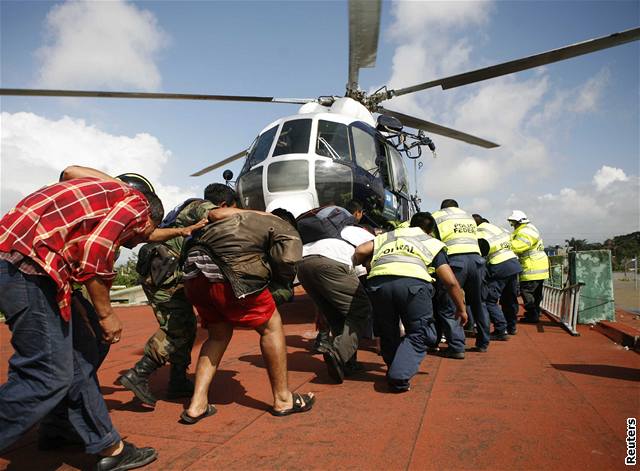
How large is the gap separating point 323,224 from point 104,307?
2423mm

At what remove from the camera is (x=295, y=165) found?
6.47 metres

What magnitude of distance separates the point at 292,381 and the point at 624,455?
2.41m

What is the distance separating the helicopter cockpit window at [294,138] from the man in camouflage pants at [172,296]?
3.23 metres

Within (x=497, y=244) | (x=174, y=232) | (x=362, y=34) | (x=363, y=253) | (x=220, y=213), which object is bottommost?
(x=497, y=244)

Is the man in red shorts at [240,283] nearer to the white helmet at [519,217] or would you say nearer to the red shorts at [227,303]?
the red shorts at [227,303]

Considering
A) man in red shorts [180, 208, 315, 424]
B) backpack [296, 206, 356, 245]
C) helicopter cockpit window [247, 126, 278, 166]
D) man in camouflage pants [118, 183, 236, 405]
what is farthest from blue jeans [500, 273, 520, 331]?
man in camouflage pants [118, 183, 236, 405]

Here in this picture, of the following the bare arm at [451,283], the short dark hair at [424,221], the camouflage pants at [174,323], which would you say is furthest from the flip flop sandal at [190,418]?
the short dark hair at [424,221]

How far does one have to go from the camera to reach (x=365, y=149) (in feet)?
24.1

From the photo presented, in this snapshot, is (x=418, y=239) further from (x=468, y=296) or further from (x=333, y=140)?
(x=333, y=140)

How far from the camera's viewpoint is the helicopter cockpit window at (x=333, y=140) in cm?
672

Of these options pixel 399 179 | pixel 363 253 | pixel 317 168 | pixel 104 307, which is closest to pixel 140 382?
pixel 104 307

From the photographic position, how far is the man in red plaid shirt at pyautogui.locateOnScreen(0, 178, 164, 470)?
2.02m

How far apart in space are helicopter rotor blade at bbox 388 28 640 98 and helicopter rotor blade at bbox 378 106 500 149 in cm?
194

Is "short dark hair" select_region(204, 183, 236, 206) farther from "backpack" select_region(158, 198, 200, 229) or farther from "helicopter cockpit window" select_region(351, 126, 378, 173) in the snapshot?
"helicopter cockpit window" select_region(351, 126, 378, 173)
